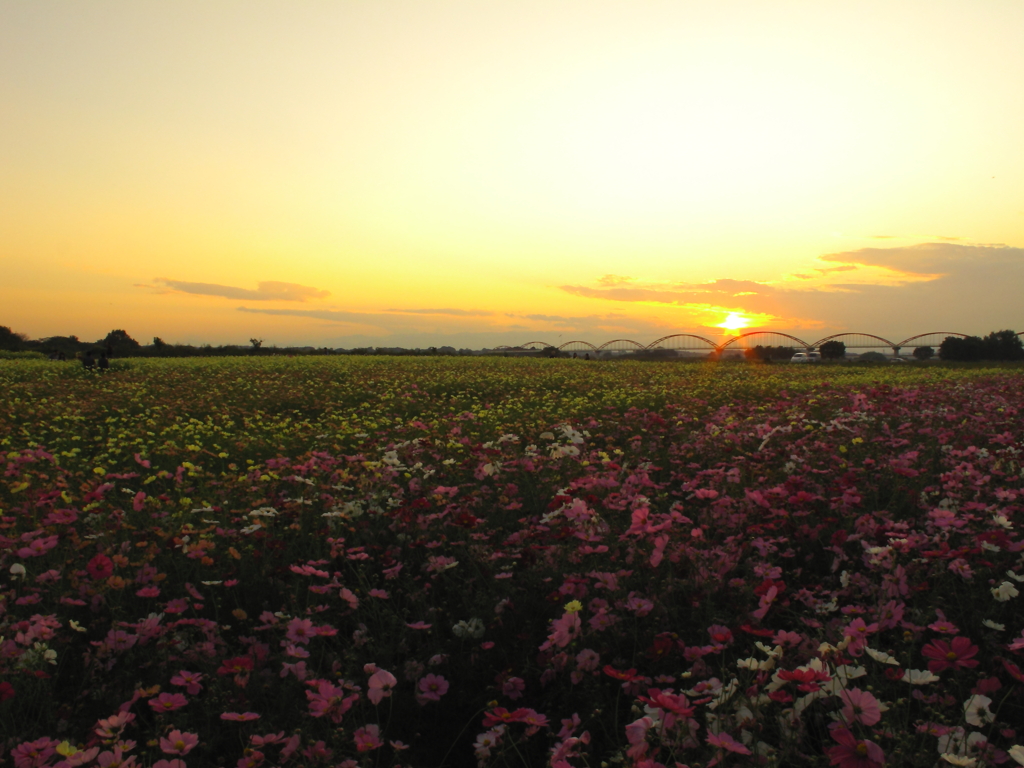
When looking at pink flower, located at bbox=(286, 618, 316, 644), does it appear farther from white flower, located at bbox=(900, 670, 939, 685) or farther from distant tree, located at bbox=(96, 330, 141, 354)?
distant tree, located at bbox=(96, 330, 141, 354)

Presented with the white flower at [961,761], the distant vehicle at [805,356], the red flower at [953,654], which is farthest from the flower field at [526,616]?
the distant vehicle at [805,356]

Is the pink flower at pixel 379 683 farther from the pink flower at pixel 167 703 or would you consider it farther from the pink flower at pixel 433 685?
the pink flower at pixel 167 703

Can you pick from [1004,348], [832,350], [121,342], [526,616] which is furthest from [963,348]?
[121,342]

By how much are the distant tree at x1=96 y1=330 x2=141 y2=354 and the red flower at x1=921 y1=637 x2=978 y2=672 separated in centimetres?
4266

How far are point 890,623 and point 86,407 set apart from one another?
1100 centimetres

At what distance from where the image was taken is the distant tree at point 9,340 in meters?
40.2

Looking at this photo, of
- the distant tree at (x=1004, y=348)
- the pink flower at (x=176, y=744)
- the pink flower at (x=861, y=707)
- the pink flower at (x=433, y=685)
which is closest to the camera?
the pink flower at (x=861, y=707)

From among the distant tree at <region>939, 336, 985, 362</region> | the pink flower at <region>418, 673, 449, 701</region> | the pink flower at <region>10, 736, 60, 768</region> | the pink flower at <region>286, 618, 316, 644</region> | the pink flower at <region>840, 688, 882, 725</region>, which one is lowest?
the pink flower at <region>418, 673, 449, 701</region>

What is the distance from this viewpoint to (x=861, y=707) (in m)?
1.66

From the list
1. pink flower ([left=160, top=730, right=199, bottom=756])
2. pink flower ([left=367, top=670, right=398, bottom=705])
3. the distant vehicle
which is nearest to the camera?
pink flower ([left=160, top=730, right=199, bottom=756])

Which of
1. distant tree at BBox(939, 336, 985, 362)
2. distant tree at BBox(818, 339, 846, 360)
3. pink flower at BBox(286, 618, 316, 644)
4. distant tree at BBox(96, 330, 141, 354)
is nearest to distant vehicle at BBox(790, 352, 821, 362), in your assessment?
distant tree at BBox(818, 339, 846, 360)

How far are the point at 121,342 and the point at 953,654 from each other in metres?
47.7

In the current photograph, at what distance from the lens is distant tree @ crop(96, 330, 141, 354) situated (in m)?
38.4

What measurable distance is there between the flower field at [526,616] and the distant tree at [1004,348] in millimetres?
40052
